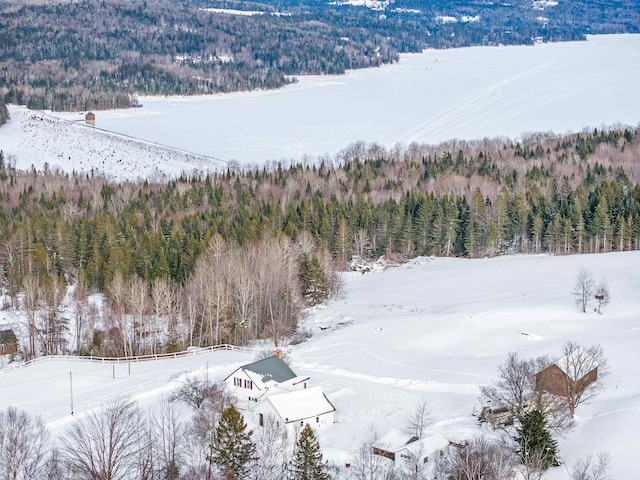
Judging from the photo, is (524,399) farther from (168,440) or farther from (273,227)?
(273,227)

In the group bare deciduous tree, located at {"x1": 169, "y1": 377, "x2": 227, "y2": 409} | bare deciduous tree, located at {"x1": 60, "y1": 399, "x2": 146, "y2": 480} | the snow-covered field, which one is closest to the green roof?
bare deciduous tree, located at {"x1": 169, "y1": 377, "x2": 227, "y2": 409}

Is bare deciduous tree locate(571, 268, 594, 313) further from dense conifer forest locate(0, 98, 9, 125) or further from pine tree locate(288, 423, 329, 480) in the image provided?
dense conifer forest locate(0, 98, 9, 125)

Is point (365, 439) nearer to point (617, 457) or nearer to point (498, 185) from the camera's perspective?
point (617, 457)

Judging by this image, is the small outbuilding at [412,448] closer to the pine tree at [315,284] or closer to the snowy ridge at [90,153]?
the pine tree at [315,284]

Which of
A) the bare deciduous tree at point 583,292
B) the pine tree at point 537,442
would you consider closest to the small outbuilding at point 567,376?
the pine tree at point 537,442

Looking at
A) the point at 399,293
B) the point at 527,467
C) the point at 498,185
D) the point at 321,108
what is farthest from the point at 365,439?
the point at 321,108

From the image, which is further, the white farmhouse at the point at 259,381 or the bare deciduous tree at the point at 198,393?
the white farmhouse at the point at 259,381
